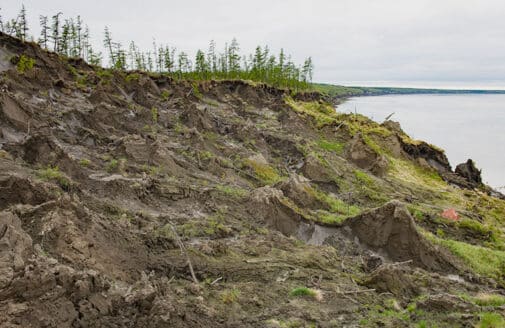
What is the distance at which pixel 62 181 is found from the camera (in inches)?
514

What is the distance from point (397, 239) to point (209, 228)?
7.32m

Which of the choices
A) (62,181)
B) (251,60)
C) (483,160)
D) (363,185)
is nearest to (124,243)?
(62,181)

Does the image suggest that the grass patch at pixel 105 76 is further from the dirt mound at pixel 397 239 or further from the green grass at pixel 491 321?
the green grass at pixel 491 321

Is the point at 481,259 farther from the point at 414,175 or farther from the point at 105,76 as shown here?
the point at 105,76

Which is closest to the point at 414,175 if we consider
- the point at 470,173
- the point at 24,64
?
the point at 470,173

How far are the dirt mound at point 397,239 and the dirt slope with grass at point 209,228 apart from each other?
40mm

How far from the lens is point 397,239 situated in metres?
16.0

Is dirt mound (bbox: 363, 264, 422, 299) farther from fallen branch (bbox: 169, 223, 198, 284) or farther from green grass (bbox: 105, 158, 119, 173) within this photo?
green grass (bbox: 105, 158, 119, 173)

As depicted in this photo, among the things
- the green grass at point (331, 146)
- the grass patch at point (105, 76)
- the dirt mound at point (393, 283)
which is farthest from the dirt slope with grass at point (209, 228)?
the grass patch at point (105, 76)

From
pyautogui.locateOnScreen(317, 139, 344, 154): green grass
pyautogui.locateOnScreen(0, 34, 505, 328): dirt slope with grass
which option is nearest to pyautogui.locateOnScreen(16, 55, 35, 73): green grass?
pyautogui.locateOnScreen(0, 34, 505, 328): dirt slope with grass

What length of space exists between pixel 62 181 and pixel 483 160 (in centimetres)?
5277

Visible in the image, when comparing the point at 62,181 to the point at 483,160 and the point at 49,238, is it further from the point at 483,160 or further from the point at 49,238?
the point at 483,160

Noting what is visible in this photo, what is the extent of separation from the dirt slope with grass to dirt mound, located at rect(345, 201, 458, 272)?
40 millimetres

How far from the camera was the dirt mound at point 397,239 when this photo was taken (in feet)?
51.5
